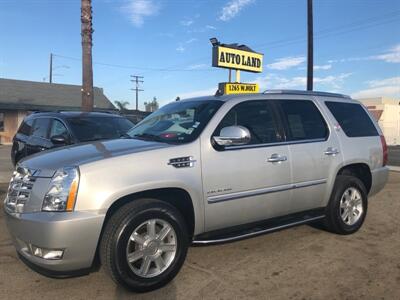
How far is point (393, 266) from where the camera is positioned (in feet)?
15.2

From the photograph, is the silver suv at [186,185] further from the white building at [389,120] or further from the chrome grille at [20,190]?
the white building at [389,120]

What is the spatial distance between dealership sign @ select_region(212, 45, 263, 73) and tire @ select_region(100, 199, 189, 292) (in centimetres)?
1475

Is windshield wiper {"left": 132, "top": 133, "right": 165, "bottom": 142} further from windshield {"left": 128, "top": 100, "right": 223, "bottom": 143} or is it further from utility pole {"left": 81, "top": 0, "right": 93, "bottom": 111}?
utility pole {"left": 81, "top": 0, "right": 93, "bottom": 111}

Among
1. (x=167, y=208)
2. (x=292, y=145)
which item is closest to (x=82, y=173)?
(x=167, y=208)

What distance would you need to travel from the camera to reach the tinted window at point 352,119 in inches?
232

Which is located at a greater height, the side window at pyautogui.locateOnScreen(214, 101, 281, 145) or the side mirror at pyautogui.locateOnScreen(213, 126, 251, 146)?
the side window at pyautogui.locateOnScreen(214, 101, 281, 145)

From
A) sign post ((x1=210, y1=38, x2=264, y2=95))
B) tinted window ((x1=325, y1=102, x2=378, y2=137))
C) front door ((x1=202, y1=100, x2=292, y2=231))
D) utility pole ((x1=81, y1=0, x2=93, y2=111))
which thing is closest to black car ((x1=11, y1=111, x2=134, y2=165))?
utility pole ((x1=81, y1=0, x2=93, y2=111))

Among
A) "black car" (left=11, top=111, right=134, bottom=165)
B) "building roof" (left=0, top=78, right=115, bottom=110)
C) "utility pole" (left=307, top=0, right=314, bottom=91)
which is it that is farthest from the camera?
"building roof" (left=0, top=78, right=115, bottom=110)

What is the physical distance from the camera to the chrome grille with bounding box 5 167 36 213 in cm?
386

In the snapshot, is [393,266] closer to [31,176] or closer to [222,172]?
[222,172]

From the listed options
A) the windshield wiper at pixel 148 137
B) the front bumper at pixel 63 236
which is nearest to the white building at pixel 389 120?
the windshield wiper at pixel 148 137

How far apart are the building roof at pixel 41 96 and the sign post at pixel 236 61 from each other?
68.5 feet

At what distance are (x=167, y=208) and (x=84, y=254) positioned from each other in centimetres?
86

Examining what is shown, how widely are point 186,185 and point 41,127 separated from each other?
5891 mm
